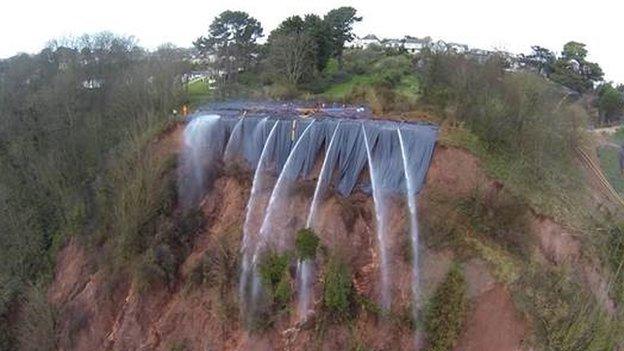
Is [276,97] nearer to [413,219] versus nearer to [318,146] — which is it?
[318,146]

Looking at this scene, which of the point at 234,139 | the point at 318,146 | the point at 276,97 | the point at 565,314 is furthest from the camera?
the point at 276,97

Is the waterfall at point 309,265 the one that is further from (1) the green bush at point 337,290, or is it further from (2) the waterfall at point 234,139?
(2) the waterfall at point 234,139

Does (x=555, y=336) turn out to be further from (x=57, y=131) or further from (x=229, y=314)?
(x=57, y=131)

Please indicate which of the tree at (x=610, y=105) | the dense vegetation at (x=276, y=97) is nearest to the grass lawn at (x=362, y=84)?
the dense vegetation at (x=276, y=97)

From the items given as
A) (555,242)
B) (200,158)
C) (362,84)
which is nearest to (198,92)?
(362,84)

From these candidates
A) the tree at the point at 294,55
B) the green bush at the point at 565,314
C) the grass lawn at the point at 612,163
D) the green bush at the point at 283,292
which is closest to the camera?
the green bush at the point at 565,314

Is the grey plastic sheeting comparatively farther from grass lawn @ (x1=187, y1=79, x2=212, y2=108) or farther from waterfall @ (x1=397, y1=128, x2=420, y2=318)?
grass lawn @ (x1=187, y1=79, x2=212, y2=108)

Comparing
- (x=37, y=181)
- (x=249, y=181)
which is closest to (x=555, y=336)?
(x=249, y=181)

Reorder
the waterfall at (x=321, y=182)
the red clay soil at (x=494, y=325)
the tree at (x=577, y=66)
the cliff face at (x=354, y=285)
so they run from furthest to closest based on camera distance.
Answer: the tree at (x=577, y=66) → the waterfall at (x=321, y=182) → the cliff face at (x=354, y=285) → the red clay soil at (x=494, y=325)
